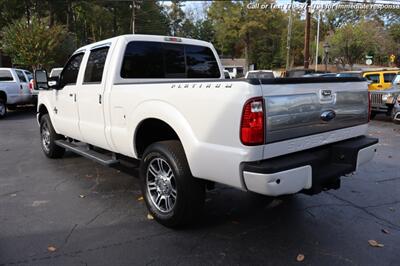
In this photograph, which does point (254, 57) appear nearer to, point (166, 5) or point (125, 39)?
point (166, 5)

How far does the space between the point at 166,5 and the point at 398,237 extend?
234 ft

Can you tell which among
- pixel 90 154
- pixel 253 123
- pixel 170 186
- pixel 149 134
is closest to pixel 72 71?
pixel 90 154

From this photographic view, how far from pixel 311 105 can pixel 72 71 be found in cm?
405

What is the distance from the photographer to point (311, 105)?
367cm

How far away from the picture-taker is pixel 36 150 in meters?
8.48

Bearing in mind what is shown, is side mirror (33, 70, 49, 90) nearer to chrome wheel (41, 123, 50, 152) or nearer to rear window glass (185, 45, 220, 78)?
chrome wheel (41, 123, 50, 152)

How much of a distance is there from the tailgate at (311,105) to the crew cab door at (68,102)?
11.6 ft

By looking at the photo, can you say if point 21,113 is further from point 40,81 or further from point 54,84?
point 54,84

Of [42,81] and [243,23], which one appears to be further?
[243,23]

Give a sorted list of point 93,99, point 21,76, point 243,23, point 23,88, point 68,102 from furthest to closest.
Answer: point 243,23, point 21,76, point 23,88, point 68,102, point 93,99

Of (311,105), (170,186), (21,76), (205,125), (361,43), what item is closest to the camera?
(205,125)

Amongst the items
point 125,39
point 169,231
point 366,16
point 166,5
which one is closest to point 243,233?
point 169,231

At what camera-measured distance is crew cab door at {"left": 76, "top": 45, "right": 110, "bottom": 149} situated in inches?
204

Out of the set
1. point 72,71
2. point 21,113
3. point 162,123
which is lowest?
point 21,113
